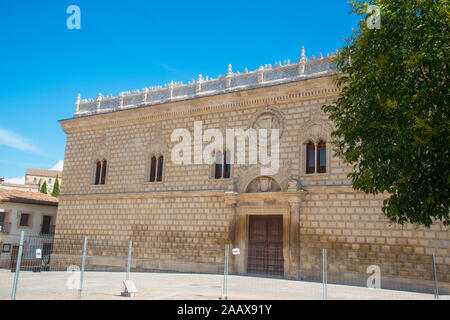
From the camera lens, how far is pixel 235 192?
619 inches

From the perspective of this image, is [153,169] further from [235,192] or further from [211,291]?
[211,291]

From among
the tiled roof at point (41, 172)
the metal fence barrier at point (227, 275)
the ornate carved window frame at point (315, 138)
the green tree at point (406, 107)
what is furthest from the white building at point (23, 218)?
the tiled roof at point (41, 172)

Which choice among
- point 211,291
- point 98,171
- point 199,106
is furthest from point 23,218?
point 211,291

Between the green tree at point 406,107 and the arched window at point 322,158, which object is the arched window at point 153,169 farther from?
the green tree at point 406,107

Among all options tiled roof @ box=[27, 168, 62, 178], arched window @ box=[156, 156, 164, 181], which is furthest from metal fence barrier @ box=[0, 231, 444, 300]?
tiled roof @ box=[27, 168, 62, 178]

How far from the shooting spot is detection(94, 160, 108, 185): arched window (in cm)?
1997

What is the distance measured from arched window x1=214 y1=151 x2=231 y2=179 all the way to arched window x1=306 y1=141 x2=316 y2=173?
10.9 feet

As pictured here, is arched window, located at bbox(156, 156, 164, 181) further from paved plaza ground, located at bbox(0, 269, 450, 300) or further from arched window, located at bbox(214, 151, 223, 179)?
paved plaza ground, located at bbox(0, 269, 450, 300)

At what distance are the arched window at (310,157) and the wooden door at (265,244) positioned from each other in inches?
84.5

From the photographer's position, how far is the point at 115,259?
18.1 metres

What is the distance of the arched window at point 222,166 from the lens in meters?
16.5
